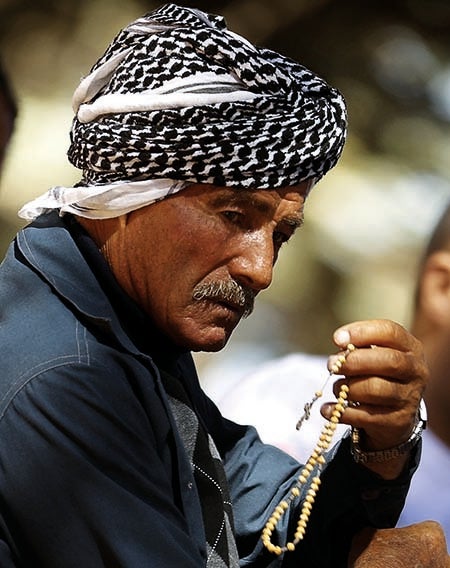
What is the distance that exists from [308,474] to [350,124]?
1726mm

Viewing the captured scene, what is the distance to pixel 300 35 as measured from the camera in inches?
134

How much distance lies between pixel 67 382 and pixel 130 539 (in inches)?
10.2

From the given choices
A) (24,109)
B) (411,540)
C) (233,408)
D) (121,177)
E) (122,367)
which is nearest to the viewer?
(122,367)

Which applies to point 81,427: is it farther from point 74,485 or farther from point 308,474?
point 308,474

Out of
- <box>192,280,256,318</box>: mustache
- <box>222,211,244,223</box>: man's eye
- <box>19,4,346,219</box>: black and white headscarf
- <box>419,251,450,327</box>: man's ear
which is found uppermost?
<box>19,4,346,219</box>: black and white headscarf

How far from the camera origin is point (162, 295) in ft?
6.33

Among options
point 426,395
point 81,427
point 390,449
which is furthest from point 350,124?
point 81,427

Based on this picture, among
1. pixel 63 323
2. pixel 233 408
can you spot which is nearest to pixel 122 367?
pixel 63 323

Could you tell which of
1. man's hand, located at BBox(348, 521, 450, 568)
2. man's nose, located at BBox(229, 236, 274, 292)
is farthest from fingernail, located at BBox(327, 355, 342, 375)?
man's hand, located at BBox(348, 521, 450, 568)

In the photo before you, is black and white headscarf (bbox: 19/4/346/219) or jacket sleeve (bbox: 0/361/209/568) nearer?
jacket sleeve (bbox: 0/361/209/568)

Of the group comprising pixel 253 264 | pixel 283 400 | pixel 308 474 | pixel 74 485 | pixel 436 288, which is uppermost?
pixel 253 264

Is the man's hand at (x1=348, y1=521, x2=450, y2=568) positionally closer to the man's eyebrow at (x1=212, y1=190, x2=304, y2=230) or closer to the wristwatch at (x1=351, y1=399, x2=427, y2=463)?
the wristwatch at (x1=351, y1=399, x2=427, y2=463)

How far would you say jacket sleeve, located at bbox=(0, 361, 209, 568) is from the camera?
5.28ft

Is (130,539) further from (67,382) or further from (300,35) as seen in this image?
(300,35)
